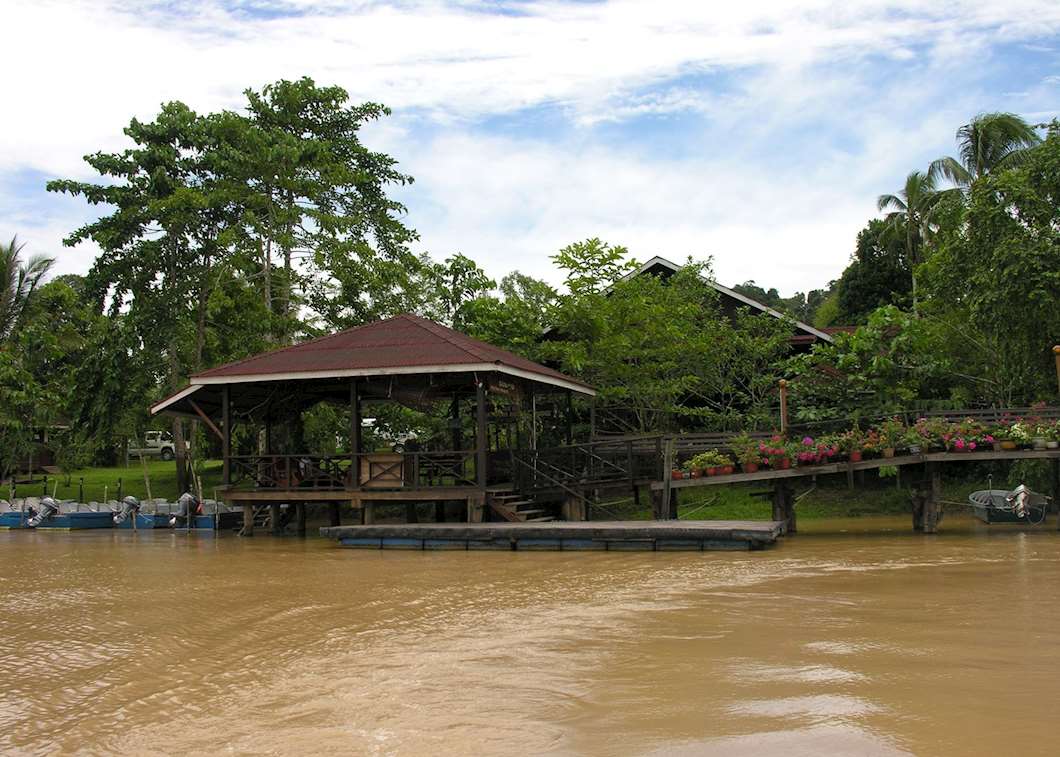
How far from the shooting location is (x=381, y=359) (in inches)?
655

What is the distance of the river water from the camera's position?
5637mm

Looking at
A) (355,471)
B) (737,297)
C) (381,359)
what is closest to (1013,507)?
(737,297)

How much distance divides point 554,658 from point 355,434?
1045cm

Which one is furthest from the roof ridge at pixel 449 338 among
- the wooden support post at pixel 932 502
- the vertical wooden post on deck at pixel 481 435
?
the wooden support post at pixel 932 502

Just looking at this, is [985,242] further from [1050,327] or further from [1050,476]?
[1050,476]

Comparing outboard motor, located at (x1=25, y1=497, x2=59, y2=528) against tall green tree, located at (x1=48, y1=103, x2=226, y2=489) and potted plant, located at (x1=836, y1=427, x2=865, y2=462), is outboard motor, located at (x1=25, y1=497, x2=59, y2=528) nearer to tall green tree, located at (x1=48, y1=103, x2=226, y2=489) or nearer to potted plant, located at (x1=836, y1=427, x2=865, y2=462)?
tall green tree, located at (x1=48, y1=103, x2=226, y2=489)

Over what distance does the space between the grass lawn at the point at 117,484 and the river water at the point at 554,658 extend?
1700 cm

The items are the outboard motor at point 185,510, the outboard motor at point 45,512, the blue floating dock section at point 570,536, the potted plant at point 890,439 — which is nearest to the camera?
the blue floating dock section at point 570,536

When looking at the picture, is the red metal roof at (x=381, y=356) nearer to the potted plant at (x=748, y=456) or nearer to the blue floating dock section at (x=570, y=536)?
the blue floating dock section at (x=570, y=536)

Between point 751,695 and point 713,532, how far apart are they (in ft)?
25.2

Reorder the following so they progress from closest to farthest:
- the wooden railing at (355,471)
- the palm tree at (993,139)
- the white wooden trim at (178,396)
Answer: the wooden railing at (355,471) → the white wooden trim at (178,396) → the palm tree at (993,139)

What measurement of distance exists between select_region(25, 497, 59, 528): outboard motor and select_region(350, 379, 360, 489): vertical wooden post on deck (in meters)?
9.21

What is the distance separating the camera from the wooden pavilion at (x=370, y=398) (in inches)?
652

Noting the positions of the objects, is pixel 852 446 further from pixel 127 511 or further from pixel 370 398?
pixel 127 511
